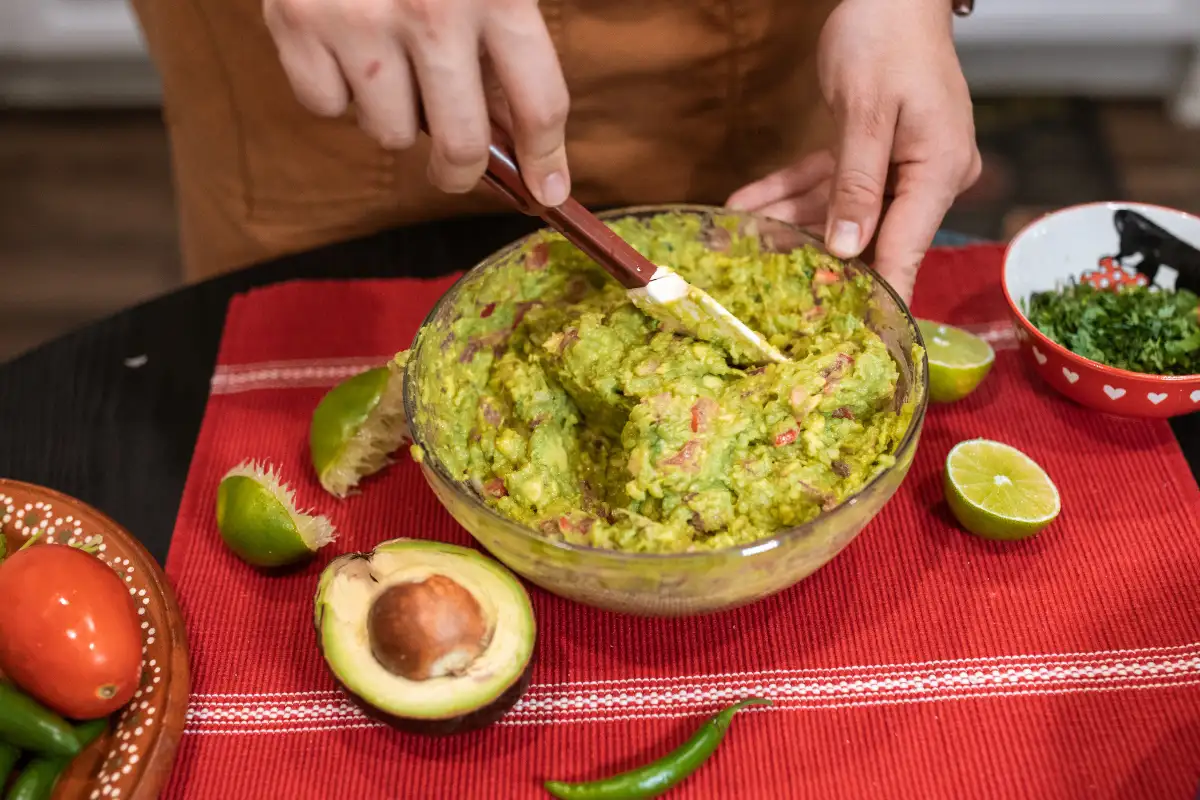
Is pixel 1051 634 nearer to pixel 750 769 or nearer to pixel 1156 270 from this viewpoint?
pixel 750 769

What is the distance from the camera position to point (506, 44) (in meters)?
1.06

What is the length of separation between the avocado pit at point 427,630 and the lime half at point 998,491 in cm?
66

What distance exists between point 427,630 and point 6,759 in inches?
19.6

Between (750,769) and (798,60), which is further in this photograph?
(798,60)

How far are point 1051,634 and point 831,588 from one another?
0.27m

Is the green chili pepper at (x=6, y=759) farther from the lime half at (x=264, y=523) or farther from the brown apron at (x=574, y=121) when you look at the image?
the brown apron at (x=574, y=121)

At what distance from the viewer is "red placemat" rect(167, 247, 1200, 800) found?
1151 mm

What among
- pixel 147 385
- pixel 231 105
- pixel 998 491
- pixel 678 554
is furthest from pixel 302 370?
pixel 998 491

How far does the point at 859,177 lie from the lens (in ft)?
4.64

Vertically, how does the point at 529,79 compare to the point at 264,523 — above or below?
above

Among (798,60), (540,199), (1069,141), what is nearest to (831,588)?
(540,199)

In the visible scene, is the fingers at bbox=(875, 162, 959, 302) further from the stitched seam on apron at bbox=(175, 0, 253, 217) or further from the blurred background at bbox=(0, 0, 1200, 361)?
the blurred background at bbox=(0, 0, 1200, 361)

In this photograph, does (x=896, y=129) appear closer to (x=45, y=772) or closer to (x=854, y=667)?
(x=854, y=667)

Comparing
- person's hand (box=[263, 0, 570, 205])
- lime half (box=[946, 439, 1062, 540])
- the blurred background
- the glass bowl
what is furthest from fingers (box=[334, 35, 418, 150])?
the blurred background
